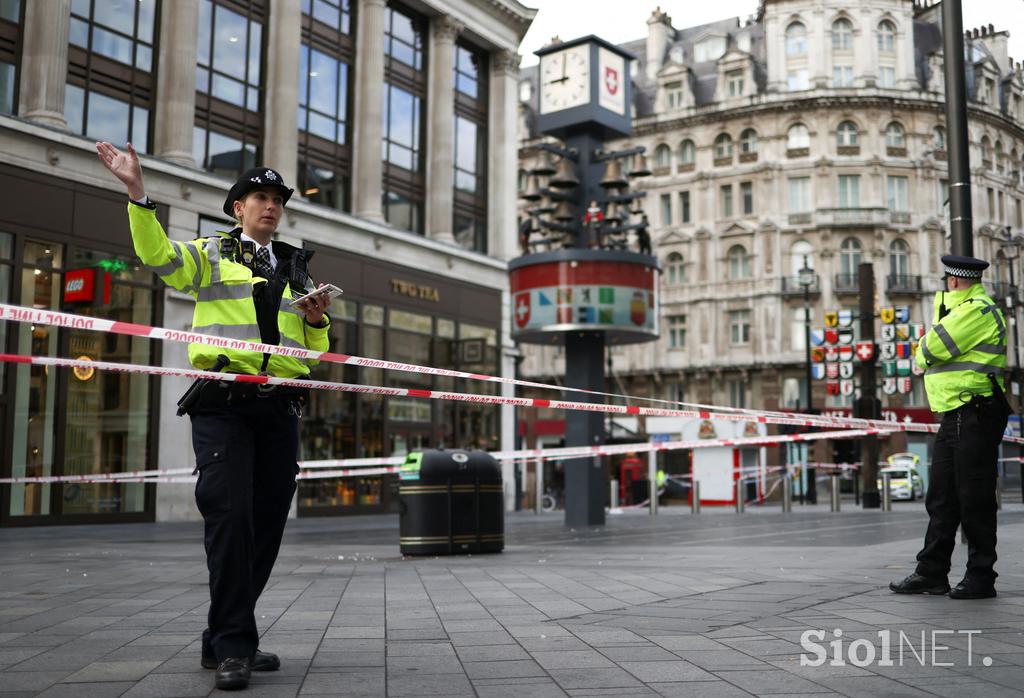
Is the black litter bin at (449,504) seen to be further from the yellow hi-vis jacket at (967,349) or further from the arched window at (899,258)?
the arched window at (899,258)

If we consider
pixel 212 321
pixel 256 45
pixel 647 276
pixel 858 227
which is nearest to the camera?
pixel 212 321

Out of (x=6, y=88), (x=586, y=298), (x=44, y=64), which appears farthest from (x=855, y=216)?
(x=6, y=88)

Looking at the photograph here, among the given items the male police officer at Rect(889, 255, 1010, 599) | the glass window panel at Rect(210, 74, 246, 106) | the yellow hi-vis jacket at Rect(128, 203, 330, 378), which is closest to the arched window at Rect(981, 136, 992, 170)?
the glass window panel at Rect(210, 74, 246, 106)

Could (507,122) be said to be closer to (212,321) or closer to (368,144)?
(368,144)

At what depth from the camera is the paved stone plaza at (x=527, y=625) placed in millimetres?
4215

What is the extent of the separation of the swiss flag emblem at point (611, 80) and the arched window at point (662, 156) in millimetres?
37775

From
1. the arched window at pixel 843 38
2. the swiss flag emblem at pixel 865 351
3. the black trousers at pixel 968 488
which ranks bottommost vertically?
the black trousers at pixel 968 488

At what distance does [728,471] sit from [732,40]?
3273 cm

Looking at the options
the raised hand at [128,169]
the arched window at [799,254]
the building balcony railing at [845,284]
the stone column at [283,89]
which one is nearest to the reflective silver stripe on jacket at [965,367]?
the raised hand at [128,169]

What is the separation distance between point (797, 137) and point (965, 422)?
50522 millimetres

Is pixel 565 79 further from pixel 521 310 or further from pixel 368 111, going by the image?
pixel 368 111

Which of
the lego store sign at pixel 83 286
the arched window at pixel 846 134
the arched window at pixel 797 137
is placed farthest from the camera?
the arched window at pixel 797 137

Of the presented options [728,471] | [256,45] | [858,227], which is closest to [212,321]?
[256,45]

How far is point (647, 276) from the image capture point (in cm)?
1959
